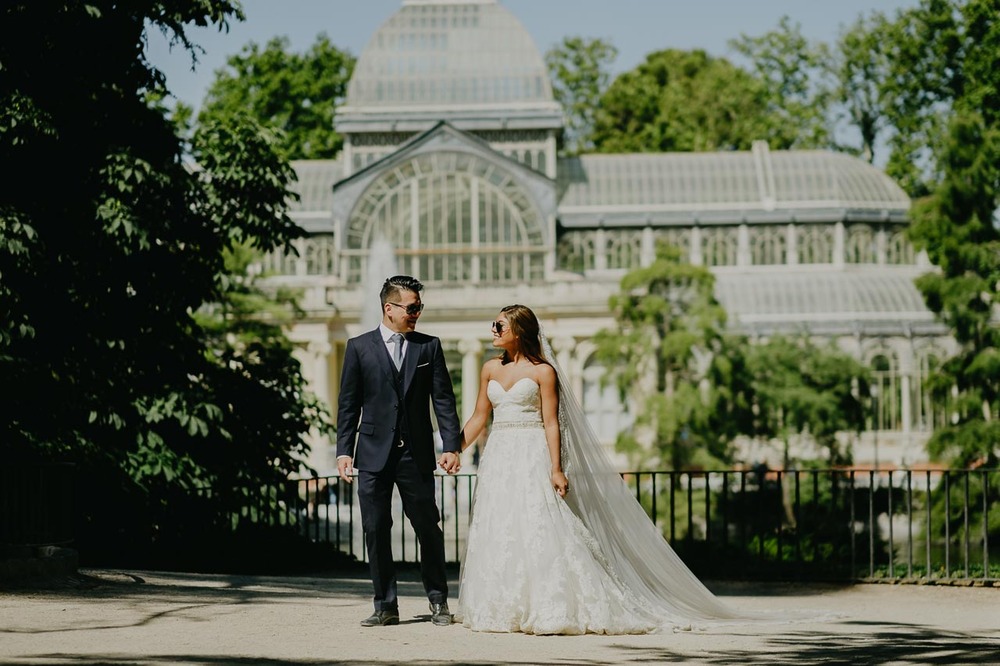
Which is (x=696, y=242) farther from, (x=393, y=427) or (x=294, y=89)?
(x=393, y=427)

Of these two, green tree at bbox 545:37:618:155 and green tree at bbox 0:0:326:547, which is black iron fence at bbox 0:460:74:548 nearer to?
green tree at bbox 0:0:326:547

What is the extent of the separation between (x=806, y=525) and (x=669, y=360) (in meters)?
13.7

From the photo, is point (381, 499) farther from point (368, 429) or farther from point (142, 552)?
point (142, 552)

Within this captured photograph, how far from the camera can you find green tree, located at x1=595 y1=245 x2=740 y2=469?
111 ft

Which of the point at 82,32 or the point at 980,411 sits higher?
the point at 82,32

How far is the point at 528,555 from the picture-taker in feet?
28.7

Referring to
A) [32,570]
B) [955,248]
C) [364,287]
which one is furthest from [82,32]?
[364,287]

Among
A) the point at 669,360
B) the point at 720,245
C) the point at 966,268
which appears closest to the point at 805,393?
the point at 669,360

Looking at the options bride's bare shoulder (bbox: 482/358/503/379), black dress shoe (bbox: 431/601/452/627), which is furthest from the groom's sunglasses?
black dress shoe (bbox: 431/601/452/627)

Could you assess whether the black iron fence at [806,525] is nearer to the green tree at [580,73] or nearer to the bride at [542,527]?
the bride at [542,527]

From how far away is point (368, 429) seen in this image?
337 inches

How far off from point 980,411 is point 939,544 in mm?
4324

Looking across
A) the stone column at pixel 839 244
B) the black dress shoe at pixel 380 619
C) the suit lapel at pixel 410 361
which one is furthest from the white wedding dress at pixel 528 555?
the stone column at pixel 839 244

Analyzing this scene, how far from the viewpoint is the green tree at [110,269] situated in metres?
14.8
